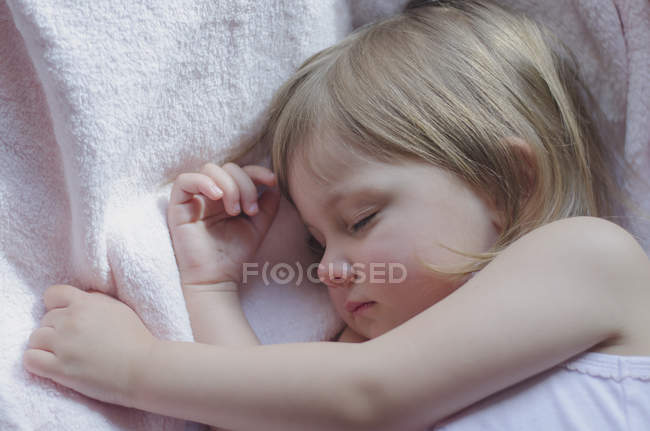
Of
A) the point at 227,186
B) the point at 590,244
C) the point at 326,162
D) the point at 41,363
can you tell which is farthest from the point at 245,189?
the point at 590,244

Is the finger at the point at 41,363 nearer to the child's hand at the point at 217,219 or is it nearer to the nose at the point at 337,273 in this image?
the child's hand at the point at 217,219

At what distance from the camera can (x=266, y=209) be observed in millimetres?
970

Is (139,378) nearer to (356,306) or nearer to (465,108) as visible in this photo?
(356,306)

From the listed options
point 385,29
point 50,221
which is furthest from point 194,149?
point 385,29

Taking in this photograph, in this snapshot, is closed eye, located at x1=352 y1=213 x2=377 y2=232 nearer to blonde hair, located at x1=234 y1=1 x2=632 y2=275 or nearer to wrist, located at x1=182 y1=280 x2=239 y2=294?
blonde hair, located at x1=234 y1=1 x2=632 y2=275

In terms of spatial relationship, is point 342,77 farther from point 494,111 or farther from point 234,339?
point 234,339

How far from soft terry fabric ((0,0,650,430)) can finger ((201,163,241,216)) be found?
36 mm

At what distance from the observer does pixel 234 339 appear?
2.86 feet

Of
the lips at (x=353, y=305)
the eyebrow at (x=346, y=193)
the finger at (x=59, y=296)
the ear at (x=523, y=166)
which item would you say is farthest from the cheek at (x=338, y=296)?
the finger at (x=59, y=296)

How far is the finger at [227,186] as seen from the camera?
89 cm

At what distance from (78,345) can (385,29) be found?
600mm

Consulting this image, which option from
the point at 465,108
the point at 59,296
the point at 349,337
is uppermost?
the point at 465,108

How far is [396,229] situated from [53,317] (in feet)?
1.47

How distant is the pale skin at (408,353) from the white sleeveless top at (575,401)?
0.02 metres
